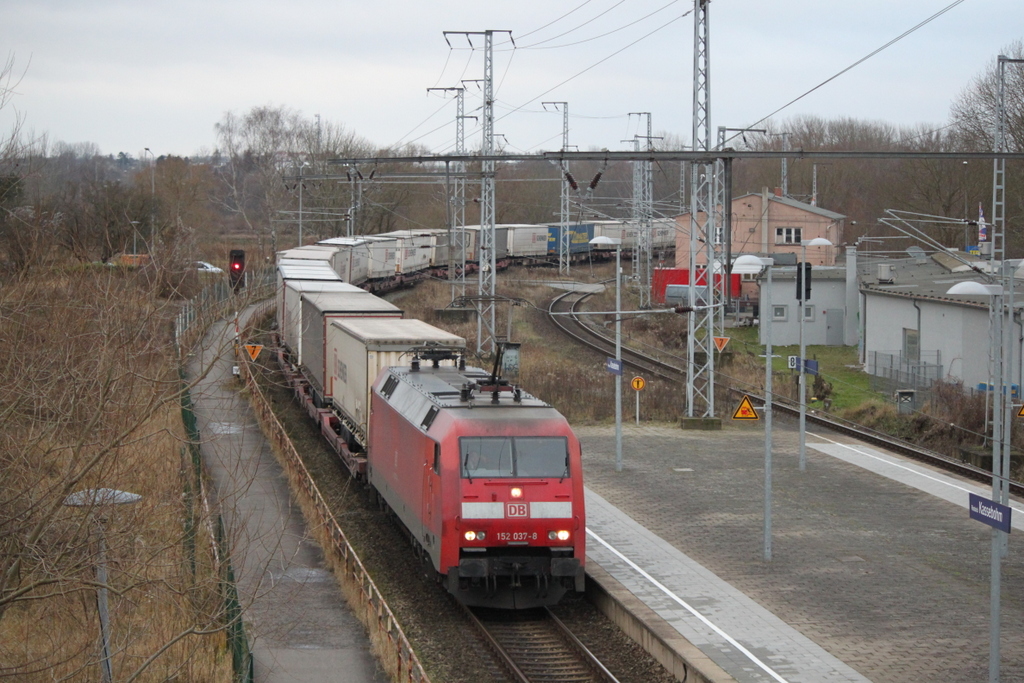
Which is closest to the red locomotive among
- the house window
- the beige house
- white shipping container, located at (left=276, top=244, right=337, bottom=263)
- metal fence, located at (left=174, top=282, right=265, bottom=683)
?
metal fence, located at (left=174, top=282, right=265, bottom=683)

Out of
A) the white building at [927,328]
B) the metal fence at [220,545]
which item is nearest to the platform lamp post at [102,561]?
the metal fence at [220,545]

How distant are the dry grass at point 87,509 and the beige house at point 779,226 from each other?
42.0 meters

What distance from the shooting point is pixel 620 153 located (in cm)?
1373

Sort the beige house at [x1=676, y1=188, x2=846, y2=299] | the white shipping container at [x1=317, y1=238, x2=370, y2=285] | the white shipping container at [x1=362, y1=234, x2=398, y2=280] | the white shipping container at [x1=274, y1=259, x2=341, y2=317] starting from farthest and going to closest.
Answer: the beige house at [x1=676, y1=188, x2=846, y2=299] < the white shipping container at [x1=362, y1=234, x2=398, y2=280] < the white shipping container at [x1=317, y1=238, x2=370, y2=285] < the white shipping container at [x1=274, y1=259, x2=341, y2=317]

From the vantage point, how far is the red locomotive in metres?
12.5

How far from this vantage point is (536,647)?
1244 cm

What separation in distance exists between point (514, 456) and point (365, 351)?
701cm

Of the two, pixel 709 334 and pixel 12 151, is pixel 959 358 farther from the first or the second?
pixel 12 151

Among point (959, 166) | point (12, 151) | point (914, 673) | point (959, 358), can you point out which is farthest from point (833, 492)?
point (959, 166)

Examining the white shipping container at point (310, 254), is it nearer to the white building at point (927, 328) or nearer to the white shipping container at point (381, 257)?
the white shipping container at point (381, 257)

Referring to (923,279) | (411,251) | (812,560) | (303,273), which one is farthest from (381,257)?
(812,560)

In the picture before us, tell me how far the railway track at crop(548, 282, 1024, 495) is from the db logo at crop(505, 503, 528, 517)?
5.39 metres

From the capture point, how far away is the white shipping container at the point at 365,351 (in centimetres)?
1909

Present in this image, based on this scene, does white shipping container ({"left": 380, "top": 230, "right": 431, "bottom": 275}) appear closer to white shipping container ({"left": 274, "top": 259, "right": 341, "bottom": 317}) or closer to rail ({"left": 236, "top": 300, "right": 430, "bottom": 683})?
white shipping container ({"left": 274, "top": 259, "right": 341, "bottom": 317})
